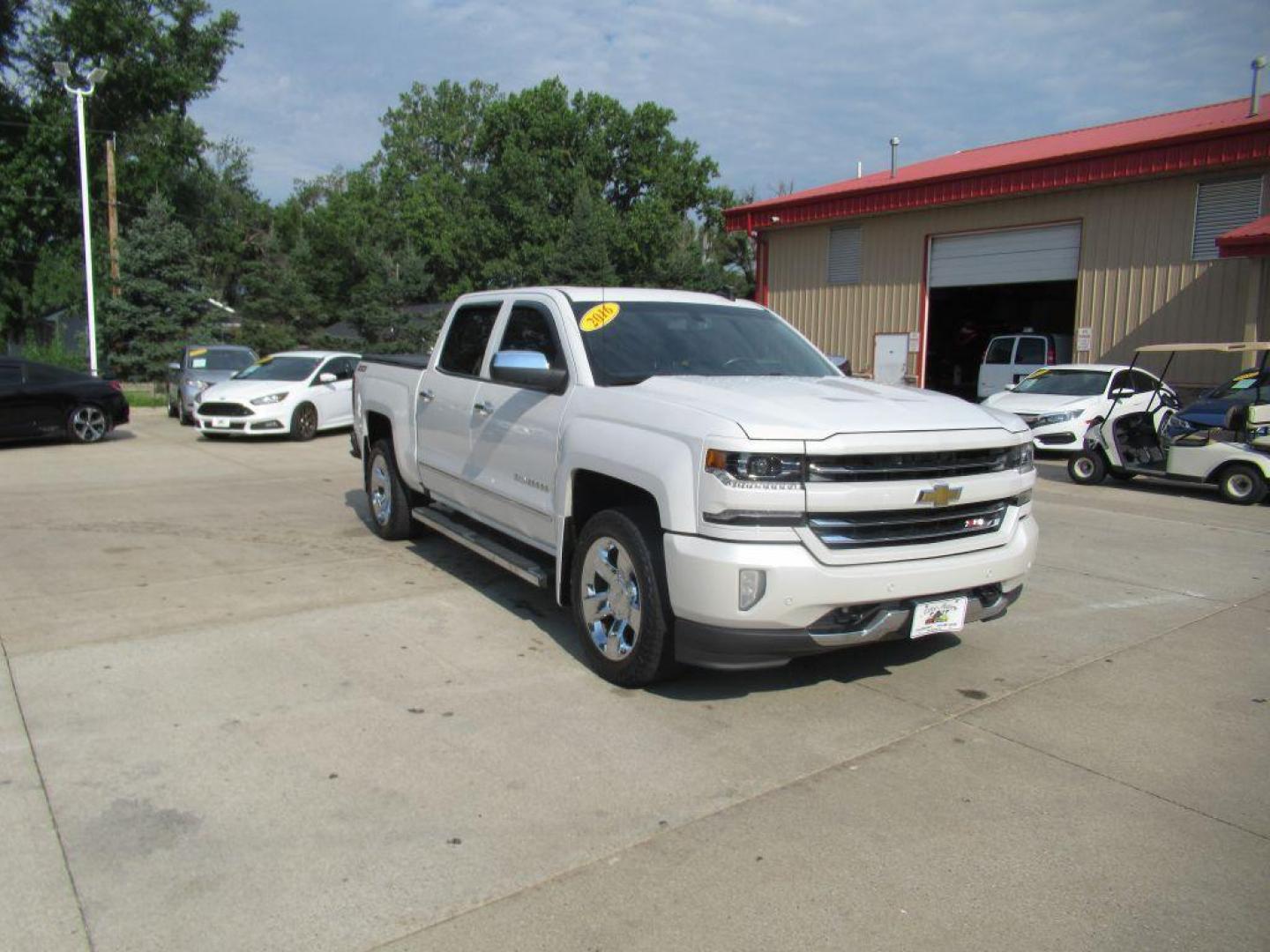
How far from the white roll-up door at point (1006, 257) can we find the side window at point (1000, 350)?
1.24 meters

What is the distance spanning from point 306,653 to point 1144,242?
1787 centimetres

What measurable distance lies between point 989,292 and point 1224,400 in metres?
15.6

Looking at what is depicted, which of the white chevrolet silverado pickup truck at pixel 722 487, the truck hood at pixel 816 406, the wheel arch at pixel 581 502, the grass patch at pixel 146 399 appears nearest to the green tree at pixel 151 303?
the grass patch at pixel 146 399

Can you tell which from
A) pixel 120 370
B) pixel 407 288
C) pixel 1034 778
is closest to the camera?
pixel 1034 778

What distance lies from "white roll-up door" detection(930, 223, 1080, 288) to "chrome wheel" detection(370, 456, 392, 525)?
16072mm

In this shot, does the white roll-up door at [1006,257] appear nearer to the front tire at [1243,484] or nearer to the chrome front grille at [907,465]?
the front tire at [1243,484]

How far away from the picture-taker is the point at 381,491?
8000 mm

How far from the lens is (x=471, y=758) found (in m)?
3.92

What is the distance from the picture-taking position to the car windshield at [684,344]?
17.2 feet

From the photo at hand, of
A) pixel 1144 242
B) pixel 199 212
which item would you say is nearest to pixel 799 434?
pixel 1144 242

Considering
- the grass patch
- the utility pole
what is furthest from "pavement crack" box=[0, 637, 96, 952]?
the utility pole

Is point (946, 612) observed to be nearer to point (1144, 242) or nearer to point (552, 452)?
point (552, 452)

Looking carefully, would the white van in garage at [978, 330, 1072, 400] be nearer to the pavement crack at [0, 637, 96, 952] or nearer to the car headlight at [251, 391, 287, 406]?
the car headlight at [251, 391, 287, 406]


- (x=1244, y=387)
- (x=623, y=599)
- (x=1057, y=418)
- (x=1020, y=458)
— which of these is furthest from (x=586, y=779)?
(x=1057, y=418)
